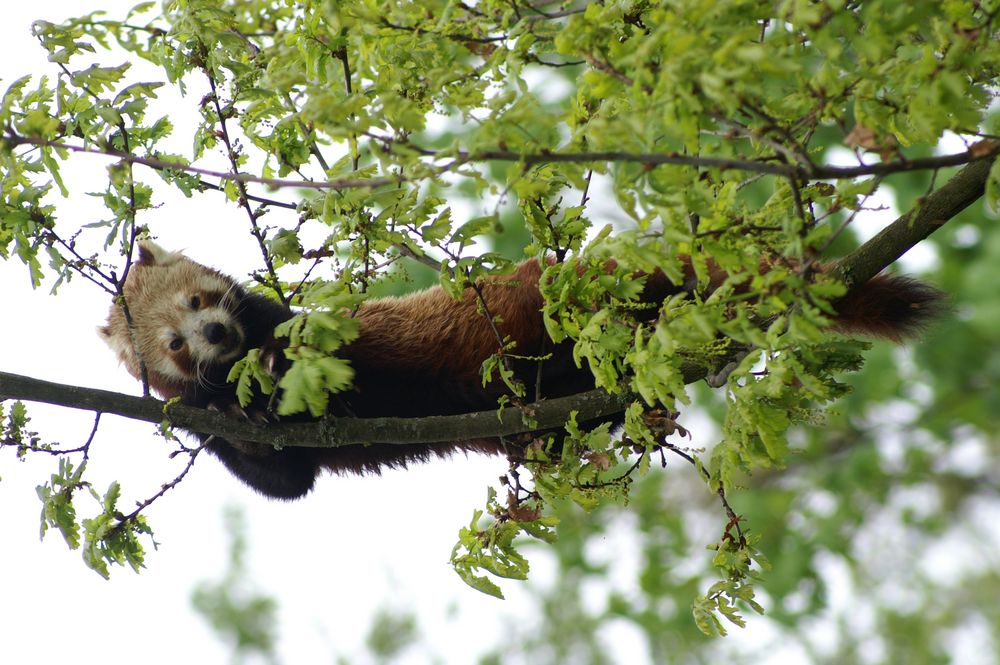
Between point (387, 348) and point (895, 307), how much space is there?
2248mm

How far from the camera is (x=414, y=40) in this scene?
10.0 ft

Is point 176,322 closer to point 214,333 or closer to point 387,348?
point 214,333

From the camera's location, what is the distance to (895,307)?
4.12m

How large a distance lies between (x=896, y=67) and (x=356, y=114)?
1.25 meters

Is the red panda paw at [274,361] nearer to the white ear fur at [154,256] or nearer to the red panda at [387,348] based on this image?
the red panda at [387,348]

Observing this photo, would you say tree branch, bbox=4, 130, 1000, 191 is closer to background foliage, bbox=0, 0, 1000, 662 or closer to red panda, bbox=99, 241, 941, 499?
background foliage, bbox=0, 0, 1000, 662

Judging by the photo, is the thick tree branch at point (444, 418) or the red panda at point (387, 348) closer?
the thick tree branch at point (444, 418)

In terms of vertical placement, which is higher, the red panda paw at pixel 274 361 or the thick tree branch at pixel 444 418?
the red panda paw at pixel 274 361

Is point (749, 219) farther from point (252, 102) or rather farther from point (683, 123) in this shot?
point (252, 102)

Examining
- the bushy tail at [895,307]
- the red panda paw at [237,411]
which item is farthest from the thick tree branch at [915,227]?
the red panda paw at [237,411]

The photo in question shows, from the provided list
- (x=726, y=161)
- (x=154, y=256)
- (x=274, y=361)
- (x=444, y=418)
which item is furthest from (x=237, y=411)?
(x=726, y=161)

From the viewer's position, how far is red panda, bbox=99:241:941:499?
4.27 meters

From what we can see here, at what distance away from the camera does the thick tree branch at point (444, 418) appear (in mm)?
3141

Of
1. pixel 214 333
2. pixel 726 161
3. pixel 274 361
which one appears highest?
pixel 214 333
